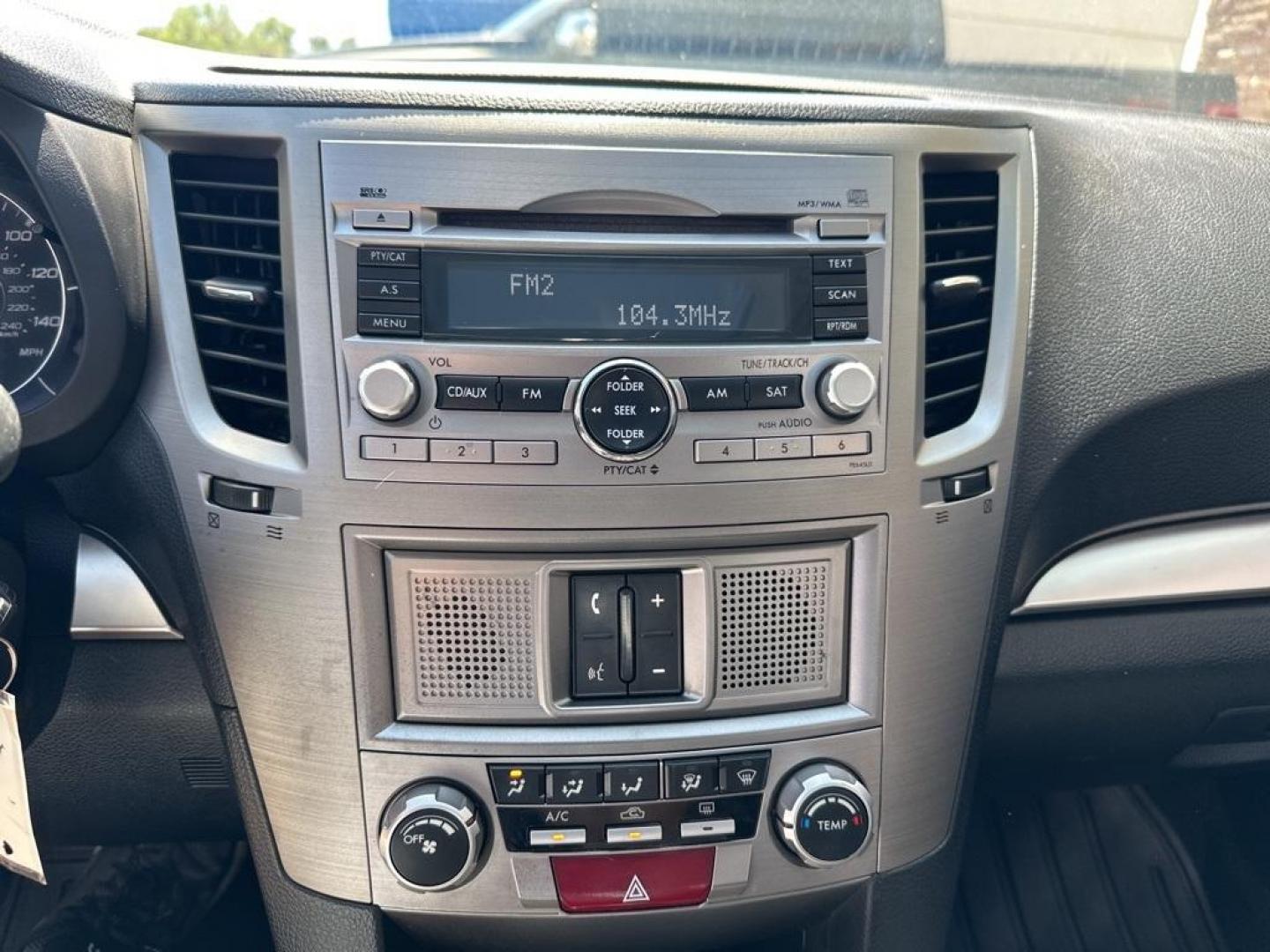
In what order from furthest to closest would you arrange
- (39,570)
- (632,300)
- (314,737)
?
(39,570) → (314,737) → (632,300)

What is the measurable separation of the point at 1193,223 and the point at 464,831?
1.17 metres

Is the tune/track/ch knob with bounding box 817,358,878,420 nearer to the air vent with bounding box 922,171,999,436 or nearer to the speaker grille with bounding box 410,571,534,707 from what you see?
the air vent with bounding box 922,171,999,436

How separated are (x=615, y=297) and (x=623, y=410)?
115 mm

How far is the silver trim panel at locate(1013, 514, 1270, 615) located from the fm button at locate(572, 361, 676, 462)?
638 mm

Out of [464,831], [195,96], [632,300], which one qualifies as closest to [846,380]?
[632,300]

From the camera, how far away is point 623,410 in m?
1.15

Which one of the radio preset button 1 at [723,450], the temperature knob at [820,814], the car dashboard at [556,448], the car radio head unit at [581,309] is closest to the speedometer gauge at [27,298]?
the car dashboard at [556,448]

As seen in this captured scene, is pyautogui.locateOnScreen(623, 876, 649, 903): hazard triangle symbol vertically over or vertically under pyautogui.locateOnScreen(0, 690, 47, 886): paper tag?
under

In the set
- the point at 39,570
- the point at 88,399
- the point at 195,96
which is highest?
the point at 195,96

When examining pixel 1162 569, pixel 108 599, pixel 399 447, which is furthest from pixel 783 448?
pixel 108 599

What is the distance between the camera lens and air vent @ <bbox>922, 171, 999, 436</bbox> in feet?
4.22

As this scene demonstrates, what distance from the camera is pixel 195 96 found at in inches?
46.8

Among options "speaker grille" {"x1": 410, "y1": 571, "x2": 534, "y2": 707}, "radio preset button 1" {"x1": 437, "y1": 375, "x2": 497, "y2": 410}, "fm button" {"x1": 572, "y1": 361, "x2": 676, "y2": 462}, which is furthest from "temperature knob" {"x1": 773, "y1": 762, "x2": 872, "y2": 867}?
"radio preset button 1" {"x1": 437, "y1": 375, "x2": 497, "y2": 410}

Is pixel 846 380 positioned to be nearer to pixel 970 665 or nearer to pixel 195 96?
pixel 970 665
